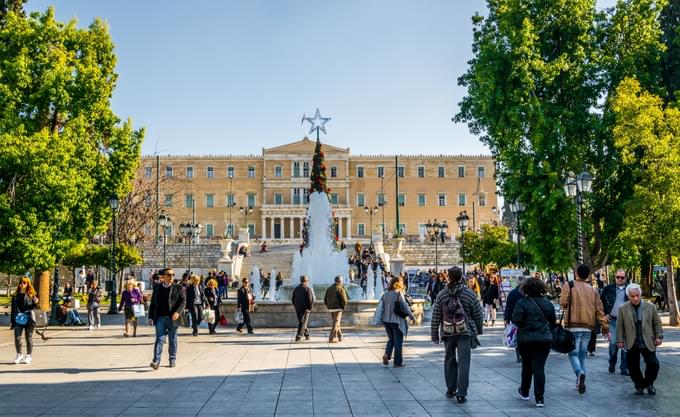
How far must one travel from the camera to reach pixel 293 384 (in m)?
9.69

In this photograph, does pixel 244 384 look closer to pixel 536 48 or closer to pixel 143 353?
pixel 143 353

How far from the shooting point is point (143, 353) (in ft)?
44.8

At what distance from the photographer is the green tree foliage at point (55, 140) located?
20.9m

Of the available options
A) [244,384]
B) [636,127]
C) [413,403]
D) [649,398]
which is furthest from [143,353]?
[636,127]

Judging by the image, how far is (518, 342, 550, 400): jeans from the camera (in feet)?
26.2

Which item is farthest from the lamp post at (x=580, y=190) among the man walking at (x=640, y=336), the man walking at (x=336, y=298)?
the man walking at (x=640, y=336)

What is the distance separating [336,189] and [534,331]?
8192cm

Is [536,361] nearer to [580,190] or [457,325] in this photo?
[457,325]

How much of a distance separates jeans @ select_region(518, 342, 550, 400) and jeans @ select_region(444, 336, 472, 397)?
0.61 m

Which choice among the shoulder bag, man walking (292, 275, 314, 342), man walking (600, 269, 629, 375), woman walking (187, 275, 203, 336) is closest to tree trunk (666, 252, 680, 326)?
man walking (600, 269, 629, 375)

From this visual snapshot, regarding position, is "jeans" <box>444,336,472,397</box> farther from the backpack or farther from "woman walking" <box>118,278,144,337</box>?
"woman walking" <box>118,278,144,337</box>

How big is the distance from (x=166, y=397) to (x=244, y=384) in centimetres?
130

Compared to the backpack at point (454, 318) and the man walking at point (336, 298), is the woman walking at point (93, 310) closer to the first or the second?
the man walking at point (336, 298)

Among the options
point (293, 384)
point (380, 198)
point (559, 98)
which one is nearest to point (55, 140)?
point (293, 384)
